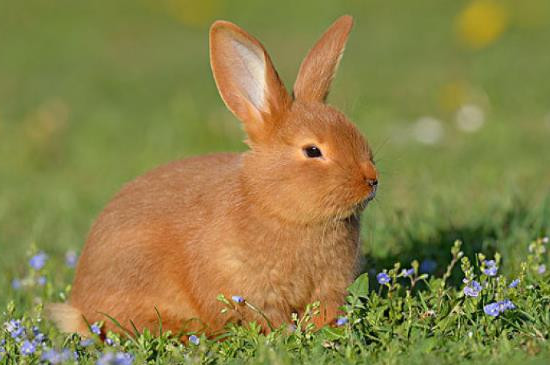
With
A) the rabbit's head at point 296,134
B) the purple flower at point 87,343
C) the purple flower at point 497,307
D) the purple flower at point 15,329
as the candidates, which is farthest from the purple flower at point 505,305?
the purple flower at point 15,329

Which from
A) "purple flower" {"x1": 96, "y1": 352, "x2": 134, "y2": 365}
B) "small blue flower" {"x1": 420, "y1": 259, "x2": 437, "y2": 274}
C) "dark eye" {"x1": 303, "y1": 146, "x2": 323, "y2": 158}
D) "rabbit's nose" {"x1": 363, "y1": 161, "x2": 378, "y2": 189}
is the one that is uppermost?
"dark eye" {"x1": 303, "y1": 146, "x2": 323, "y2": 158}

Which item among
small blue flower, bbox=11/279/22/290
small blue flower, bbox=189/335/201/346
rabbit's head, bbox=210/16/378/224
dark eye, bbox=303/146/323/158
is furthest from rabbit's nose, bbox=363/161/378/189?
small blue flower, bbox=11/279/22/290

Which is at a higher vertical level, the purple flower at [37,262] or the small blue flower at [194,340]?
the small blue flower at [194,340]

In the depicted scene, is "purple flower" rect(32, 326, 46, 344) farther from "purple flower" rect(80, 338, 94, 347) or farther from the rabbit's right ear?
the rabbit's right ear

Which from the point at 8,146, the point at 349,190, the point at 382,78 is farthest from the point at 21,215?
the point at 382,78

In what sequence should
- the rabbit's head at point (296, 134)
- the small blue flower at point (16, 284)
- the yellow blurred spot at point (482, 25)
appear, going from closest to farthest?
the rabbit's head at point (296, 134)
the small blue flower at point (16, 284)
the yellow blurred spot at point (482, 25)

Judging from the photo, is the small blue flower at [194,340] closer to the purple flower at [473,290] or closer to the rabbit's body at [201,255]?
the rabbit's body at [201,255]

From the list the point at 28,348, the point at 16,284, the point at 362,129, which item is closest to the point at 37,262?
the point at 16,284
